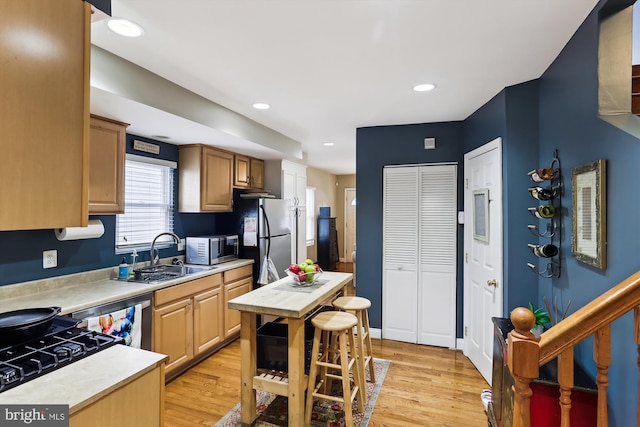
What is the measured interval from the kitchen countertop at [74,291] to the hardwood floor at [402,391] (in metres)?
0.89

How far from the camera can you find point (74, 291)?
2467 mm

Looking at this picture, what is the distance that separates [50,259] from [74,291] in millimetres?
325

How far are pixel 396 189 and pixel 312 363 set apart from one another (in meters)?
2.24

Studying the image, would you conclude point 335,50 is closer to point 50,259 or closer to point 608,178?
point 608,178

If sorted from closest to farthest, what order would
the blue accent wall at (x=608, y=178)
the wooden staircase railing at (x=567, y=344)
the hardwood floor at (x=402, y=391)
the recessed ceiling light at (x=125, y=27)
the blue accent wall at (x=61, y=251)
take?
the wooden staircase railing at (x=567, y=344) → the blue accent wall at (x=608, y=178) → the recessed ceiling light at (x=125, y=27) → the blue accent wall at (x=61, y=251) → the hardwood floor at (x=402, y=391)

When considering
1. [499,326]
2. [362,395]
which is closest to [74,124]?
[362,395]

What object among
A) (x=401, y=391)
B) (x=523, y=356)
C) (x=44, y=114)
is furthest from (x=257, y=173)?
(x=523, y=356)

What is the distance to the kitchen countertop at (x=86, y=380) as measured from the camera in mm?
1074

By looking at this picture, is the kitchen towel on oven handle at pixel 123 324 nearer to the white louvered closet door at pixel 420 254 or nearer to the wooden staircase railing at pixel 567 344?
the wooden staircase railing at pixel 567 344

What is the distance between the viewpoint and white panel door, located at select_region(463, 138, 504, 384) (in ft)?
9.04

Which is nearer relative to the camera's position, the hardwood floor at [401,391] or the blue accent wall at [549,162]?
the blue accent wall at [549,162]

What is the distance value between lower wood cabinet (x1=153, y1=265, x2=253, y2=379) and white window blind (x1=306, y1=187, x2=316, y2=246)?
362 centimetres

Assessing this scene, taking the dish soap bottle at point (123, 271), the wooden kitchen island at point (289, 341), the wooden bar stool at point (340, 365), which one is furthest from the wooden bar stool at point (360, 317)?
the dish soap bottle at point (123, 271)

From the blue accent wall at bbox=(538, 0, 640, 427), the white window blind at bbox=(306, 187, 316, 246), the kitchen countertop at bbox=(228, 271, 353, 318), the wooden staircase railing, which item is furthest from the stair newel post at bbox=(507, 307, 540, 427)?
the white window blind at bbox=(306, 187, 316, 246)
